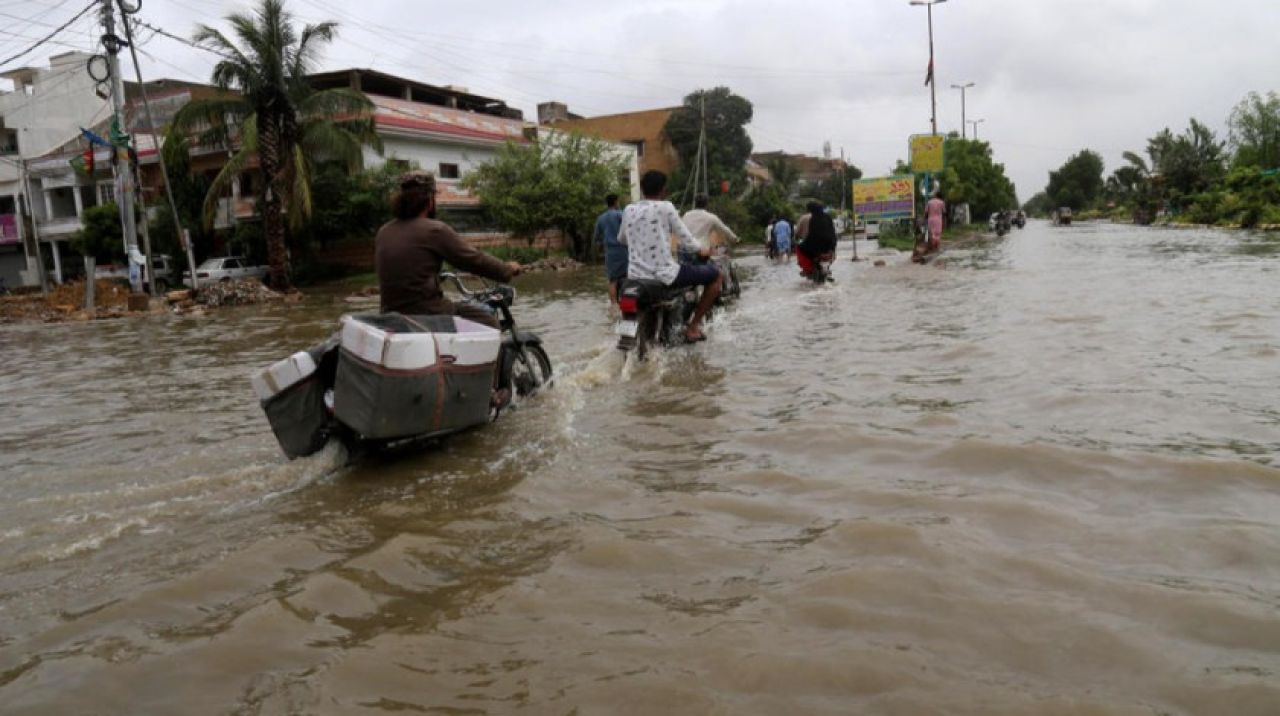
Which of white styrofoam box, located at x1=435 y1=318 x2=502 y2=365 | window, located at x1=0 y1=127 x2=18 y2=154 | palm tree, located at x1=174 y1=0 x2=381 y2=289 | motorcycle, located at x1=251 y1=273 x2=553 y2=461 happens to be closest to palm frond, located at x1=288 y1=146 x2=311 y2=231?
palm tree, located at x1=174 y1=0 x2=381 y2=289

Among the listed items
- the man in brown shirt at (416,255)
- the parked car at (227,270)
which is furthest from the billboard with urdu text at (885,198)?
the man in brown shirt at (416,255)

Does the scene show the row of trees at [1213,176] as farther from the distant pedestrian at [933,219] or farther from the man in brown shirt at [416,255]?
the man in brown shirt at [416,255]

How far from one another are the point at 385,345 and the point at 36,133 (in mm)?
46531

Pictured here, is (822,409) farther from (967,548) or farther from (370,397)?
(370,397)

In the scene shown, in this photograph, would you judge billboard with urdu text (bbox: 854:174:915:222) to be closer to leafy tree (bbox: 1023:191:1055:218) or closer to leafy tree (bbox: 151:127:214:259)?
leafy tree (bbox: 151:127:214:259)

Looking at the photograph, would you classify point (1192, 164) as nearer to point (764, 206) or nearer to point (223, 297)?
point (764, 206)

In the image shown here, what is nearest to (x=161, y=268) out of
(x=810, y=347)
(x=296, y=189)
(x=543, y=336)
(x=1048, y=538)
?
(x=296, y=189)

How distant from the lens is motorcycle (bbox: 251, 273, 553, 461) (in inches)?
161

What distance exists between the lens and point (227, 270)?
1171 inches

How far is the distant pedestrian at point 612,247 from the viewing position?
1005 centimetres

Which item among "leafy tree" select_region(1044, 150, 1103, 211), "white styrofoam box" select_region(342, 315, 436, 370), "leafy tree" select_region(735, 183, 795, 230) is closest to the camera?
"white styrofoam box" select_region(342, 315, 436, 370)

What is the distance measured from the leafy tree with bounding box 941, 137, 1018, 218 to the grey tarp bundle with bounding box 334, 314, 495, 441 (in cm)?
4994

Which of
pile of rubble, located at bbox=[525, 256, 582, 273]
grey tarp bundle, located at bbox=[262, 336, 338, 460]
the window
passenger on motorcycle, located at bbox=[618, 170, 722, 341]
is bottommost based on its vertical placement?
grey tarp bundle, located at bbox=[262, 336, 338, 460]

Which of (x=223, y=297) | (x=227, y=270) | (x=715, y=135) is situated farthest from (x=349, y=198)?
(x=715, y=135)
